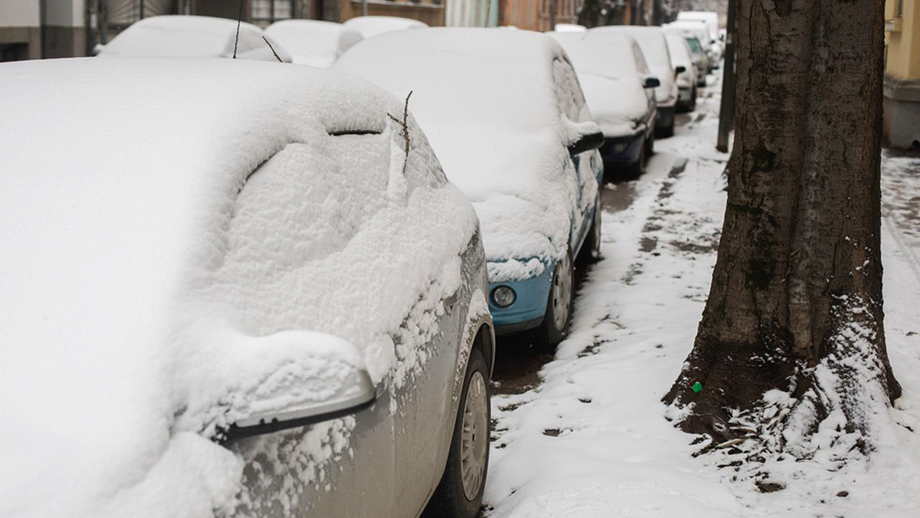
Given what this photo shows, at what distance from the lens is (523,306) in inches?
217

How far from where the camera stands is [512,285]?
5.45m

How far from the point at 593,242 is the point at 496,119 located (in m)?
1.62

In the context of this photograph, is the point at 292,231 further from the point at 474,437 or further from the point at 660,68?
the point at 660,68

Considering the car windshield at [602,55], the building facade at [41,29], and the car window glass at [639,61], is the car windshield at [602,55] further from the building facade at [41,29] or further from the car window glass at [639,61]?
the building facade at [41,29]

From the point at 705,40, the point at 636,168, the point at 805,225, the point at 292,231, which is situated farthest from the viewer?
the point at 705,40

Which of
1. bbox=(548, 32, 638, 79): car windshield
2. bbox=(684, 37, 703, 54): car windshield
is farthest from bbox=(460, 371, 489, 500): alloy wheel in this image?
bbox=(684, 37, 703, 54): car windshield

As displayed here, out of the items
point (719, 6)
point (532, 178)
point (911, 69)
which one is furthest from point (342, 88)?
point (719, 6)

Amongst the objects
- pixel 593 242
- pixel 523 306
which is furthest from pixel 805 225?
pixel 593 242

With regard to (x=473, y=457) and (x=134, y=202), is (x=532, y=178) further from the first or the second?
(x=134, y=202)

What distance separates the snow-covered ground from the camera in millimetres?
3844

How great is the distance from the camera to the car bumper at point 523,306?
546cm

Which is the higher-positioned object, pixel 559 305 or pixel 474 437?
pixel 474 437

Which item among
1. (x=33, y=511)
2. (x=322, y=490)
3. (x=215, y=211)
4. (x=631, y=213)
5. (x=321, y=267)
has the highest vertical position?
(x=215, y=211)

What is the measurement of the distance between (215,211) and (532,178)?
3686mm
